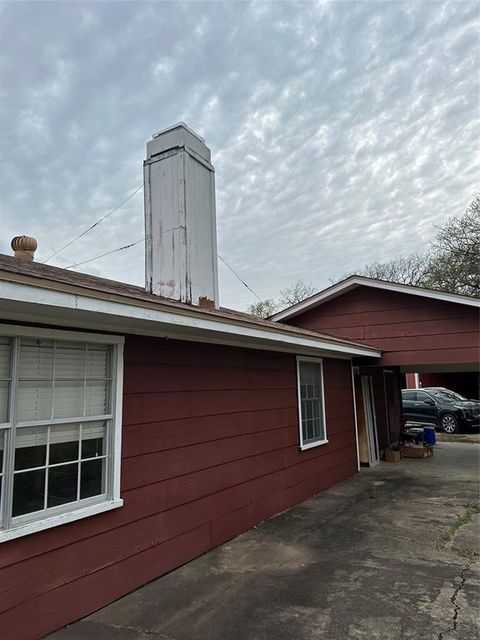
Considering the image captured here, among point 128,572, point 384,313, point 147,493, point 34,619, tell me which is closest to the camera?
point 34,619

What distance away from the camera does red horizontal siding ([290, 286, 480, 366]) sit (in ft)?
24.3

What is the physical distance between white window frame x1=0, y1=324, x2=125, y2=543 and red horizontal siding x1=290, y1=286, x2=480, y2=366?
231 inches

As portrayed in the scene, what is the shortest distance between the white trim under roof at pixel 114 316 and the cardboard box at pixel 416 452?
6.95m

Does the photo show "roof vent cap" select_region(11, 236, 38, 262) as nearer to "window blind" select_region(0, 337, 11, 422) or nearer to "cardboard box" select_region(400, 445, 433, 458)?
"window blind" select_region(0, 337, 11, 422)

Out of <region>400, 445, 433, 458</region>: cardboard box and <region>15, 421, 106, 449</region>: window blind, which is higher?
<region>15, 421, 106, 449</region>: window blind

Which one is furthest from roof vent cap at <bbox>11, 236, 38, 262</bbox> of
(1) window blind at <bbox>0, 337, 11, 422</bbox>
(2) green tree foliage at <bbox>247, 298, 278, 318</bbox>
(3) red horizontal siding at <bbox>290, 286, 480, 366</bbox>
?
(2) green tree foliage at <bbox>247, 298, 278, 318</bbox>

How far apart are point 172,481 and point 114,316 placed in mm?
1789

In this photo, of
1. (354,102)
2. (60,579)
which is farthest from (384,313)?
(60,579)

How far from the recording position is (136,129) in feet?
24.5

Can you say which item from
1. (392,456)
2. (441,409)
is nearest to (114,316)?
(392,456)

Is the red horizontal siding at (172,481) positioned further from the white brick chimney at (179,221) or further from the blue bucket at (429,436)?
the blue bucket at (429,436)

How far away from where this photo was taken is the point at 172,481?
3.88 m

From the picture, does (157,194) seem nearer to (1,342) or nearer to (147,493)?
(1,342)

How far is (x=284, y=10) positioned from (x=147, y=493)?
6.70m
